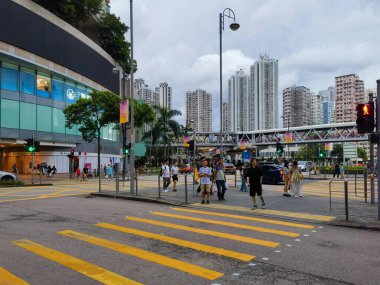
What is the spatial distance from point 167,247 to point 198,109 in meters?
98.7

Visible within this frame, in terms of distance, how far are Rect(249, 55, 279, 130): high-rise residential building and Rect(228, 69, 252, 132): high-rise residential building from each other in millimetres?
2180

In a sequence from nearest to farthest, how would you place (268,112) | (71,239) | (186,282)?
(186,282) < (71,239) < (268,112)

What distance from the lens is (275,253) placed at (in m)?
6.88

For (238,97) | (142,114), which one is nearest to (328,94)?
(238,97)

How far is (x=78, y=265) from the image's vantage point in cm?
611

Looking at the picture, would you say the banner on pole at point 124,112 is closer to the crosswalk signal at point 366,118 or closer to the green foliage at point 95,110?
the crosswalk signal at point 366,118

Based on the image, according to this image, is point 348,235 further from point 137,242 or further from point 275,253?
point 137,242

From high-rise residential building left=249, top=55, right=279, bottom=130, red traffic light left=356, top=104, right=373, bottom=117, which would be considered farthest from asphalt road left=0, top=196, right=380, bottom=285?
high-rise residential building left=249, top=55, right=279, bottom=130

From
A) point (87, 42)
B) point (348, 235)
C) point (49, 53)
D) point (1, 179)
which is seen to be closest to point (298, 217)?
point (348, 235)

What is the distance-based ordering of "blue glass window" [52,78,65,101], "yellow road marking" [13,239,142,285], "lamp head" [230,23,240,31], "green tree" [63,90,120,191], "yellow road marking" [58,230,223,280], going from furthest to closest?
"blue glass window" [52,78,65,101] → "green tree" [63,90,120,191] → "lamp head" [230,23,240,31] → "yellow road marking" [58,230,223,280] → "yellow road marking" [13,239,142,285]

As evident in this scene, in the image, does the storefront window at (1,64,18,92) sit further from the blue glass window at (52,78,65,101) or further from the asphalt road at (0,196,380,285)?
the asphalt road at (0,196,380,285)

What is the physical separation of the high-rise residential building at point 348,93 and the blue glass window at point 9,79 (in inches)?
3974

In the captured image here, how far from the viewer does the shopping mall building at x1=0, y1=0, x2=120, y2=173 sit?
38.1 m

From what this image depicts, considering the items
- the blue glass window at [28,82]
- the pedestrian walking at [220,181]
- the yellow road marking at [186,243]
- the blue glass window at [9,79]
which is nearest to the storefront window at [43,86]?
the blue glass window at [28,82]
